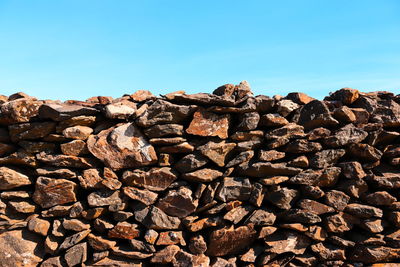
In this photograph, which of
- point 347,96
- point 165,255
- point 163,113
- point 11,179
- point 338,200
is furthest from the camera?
point 347,96

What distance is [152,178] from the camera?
4.79 meters

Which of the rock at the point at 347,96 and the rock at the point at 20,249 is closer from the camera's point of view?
the rock at the point at 20,249

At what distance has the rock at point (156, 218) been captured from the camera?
15.5ft

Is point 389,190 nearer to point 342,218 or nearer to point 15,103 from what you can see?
point 342,218

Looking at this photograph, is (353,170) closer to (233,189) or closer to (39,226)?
(233,189)

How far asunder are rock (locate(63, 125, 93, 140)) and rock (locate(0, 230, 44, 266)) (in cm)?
174

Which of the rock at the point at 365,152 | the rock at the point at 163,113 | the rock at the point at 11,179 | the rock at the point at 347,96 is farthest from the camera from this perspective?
the rock at the point at 347,96

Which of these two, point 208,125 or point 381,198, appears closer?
point 381,198

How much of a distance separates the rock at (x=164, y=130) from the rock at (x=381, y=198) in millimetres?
3108

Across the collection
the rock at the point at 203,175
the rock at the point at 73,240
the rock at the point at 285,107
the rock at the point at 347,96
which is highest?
the rock at the point at 347,96

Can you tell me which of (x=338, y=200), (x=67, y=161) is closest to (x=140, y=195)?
(x=67, y=161)

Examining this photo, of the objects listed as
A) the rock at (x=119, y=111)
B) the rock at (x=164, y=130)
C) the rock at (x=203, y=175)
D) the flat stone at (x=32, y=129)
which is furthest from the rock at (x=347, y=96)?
the flat stone at (x=32, y=129)

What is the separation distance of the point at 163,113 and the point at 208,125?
738 mm

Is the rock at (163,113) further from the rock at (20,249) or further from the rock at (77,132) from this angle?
the rock at (20,249)
